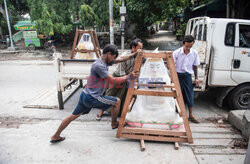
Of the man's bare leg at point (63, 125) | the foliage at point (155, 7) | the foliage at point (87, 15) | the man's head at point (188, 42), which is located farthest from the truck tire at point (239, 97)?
the foliage at point (87, 15)

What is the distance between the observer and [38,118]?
409 cm

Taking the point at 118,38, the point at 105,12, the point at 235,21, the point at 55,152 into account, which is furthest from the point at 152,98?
the point at 118,38

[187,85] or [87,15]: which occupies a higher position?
[87,15]

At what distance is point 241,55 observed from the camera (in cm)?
397

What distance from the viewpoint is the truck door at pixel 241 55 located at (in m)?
3.95

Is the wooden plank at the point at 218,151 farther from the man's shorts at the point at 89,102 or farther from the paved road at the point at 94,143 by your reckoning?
the man's shorts at the point at 89,102

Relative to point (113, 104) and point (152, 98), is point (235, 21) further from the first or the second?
point (113, 104)

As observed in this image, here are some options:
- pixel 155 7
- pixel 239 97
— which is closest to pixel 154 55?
pixel 239 97

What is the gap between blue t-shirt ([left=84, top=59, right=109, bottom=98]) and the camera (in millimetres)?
2797

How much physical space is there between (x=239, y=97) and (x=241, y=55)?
3.09ft

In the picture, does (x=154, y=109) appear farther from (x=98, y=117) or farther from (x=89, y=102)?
(x=98, y=117)

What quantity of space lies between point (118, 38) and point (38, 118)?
1317 centimetres

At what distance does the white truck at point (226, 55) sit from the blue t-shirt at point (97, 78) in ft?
7.68

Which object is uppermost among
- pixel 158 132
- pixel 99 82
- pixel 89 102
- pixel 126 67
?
pixel 126 67
